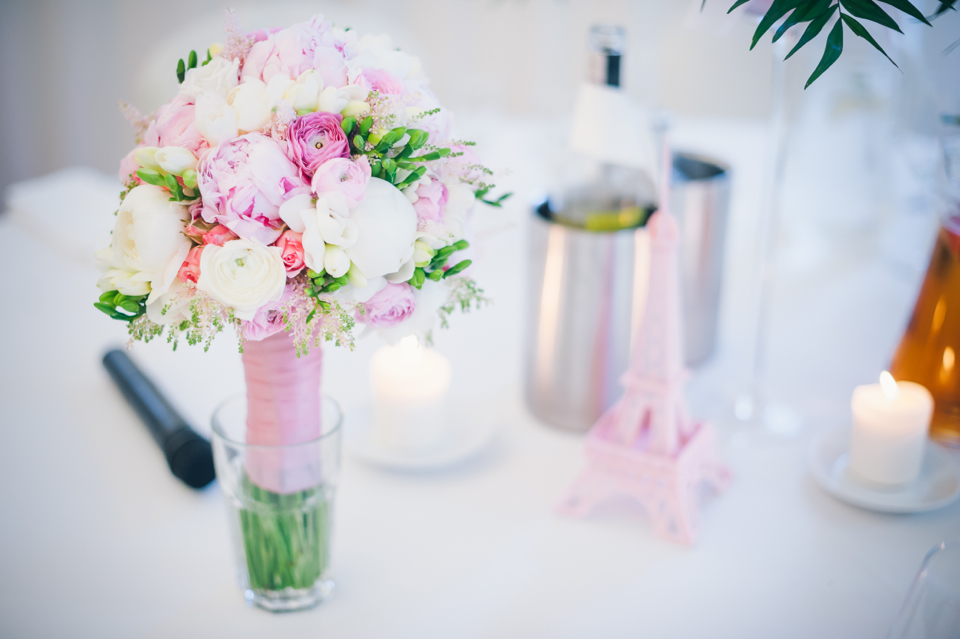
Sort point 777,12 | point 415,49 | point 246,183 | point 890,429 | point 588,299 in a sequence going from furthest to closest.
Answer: point 415,49 → point 588,299 → point 890,429 → point 777,12 → point 246,183

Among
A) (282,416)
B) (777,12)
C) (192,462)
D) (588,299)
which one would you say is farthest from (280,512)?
(777,12)

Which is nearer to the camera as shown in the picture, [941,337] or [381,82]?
[381,82]

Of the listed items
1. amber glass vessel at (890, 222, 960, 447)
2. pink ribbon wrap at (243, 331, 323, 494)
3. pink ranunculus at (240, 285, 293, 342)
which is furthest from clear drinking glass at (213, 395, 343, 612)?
amber glass vessel at (890, 222, 960, 447)

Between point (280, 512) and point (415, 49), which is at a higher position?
point (415, 49)

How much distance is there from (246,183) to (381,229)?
0.09 metres

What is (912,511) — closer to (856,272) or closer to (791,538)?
(791,538)

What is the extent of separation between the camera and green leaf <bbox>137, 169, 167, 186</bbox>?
491 mm

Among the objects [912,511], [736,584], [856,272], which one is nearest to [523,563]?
[736,584]

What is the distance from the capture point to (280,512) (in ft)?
2.02

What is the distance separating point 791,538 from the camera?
733 mm

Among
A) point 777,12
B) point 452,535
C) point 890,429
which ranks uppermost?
point 777,12

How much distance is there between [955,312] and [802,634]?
43cm

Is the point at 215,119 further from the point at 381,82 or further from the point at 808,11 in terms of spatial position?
the point at 808,11

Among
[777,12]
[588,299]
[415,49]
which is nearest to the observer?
[777,12]
